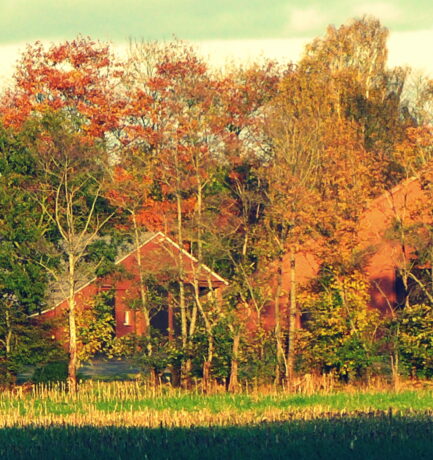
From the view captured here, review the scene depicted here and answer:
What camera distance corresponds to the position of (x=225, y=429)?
62.9 feet

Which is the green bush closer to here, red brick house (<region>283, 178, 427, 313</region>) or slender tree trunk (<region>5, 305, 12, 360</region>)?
slender tree trunk (<region>5, 305, 12, 360</region>)

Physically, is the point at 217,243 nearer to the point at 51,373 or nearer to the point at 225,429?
the point at 51,373

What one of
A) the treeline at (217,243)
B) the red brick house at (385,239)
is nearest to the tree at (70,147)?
the treeline at (217,243)

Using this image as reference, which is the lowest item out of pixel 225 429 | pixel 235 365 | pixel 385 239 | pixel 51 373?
pixel 225 429

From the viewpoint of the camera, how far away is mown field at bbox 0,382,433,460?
52.9ft

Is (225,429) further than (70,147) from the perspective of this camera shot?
No

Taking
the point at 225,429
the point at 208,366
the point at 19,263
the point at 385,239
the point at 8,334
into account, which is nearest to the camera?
the point at 225,429

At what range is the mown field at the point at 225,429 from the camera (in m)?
16.1

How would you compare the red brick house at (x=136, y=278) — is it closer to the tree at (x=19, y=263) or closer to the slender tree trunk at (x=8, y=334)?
the tree at (x=19, y=263)

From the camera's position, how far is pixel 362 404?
27031mm

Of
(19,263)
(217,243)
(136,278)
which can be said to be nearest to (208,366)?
(217,243)

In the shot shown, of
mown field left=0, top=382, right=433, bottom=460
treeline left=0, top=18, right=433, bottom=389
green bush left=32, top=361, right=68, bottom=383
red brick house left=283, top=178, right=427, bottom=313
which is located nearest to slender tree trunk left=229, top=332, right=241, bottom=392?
treeline left=0, top=18, right=433, bottom=389

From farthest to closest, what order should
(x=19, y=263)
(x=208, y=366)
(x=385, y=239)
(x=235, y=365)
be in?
(x=19, y=263) → (x=385, y=239) → (x=208, y=366) → (x=235, y=365)

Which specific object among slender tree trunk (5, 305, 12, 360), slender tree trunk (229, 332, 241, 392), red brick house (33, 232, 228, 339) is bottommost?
slender tree trunk (229, 332, 241, 392)
